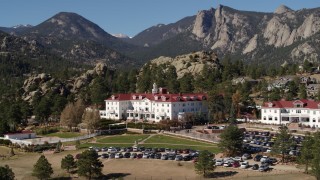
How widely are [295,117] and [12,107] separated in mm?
83657

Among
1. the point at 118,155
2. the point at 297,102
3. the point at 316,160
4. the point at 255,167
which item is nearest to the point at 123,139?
the point at 118,155

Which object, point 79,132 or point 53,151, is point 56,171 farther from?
point 79,132

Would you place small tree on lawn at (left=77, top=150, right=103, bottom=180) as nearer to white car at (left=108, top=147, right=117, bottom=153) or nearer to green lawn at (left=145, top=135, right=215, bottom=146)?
white car at (left=108, top=147, right=117, bottom=153)

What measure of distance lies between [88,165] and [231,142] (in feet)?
93.8

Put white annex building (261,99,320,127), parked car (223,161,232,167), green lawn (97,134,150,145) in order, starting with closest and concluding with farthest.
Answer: parked car (223,161,232,167), green lawn (97,134,150,145), white annex building (261,99,320,127)

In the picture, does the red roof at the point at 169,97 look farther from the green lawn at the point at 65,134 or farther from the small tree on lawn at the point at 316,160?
the small tree on lawn at the point at 316,160

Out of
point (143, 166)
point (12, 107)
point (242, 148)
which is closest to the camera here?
point (143, 166)

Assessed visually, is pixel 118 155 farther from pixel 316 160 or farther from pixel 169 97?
pixel 169 97

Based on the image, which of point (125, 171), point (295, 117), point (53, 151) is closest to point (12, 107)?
point (53, 151)

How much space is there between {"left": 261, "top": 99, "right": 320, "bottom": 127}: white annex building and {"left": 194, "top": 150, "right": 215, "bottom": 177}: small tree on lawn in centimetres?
5314

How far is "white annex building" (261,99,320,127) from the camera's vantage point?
12589 cm

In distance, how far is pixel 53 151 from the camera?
10931 cm

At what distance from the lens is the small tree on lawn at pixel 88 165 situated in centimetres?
8375

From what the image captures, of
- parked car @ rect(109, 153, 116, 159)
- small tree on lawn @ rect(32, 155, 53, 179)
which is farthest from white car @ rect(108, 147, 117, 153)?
small tree on lawn @ rect(32, 155, 53, 179)
